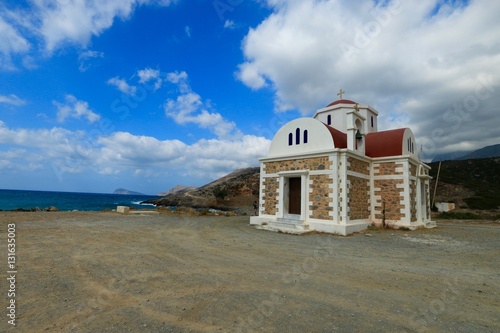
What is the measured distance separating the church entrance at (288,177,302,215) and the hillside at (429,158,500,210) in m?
35.4

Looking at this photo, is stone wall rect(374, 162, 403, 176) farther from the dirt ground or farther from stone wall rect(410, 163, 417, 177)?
the dirt ground

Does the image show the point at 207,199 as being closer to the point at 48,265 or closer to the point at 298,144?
the point at 298,144

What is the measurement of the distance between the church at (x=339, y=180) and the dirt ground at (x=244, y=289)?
5172 mm

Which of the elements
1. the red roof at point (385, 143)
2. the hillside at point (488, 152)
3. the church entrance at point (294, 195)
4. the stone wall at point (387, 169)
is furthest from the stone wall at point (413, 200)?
the hillside at point (488, 152)

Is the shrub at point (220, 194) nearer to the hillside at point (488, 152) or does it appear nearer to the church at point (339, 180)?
the church at point (339, 180)

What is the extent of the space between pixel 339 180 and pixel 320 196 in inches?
51.7

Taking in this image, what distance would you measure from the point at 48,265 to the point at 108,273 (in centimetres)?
165

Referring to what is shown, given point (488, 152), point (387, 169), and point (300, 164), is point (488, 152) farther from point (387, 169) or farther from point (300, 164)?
point (300, 164)

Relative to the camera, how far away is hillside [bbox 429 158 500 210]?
128ft

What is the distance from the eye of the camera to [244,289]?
4.91 metres

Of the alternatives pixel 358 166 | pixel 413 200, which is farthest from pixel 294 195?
pixel 413 200

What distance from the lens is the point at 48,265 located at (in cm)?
599

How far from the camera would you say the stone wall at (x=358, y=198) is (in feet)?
46.6

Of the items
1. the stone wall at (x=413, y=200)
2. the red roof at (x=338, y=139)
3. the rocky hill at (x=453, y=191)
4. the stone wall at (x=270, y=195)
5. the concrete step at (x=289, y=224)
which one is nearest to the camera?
the concrete step at (x=289, y=224)
